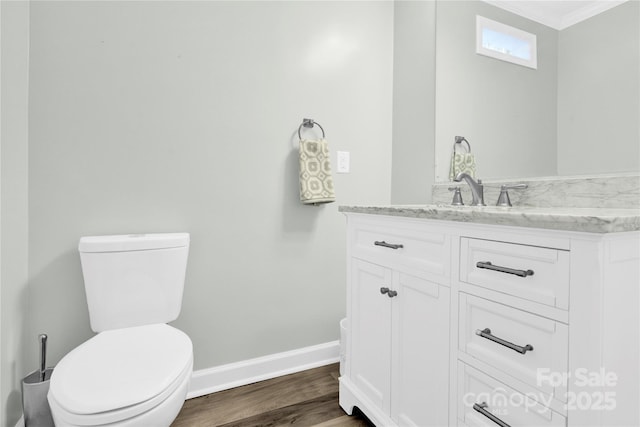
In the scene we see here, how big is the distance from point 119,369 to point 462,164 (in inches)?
66.6

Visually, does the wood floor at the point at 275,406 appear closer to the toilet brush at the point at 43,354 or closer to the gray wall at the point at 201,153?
the gray wall at the point at 201,153

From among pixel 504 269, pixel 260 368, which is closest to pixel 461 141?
pixel 504 269

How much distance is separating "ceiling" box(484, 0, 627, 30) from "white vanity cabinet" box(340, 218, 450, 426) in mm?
1043

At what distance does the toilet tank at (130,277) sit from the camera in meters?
1.26

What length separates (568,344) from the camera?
69 centimetres

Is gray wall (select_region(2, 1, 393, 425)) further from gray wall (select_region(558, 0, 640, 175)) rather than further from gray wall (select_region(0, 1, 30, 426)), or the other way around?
gray wall (select_region(558, 0, 640, 175))

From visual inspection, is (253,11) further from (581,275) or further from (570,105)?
(581,275)

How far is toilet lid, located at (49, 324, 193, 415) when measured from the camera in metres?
0.87

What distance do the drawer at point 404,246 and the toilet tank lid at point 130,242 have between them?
2.45ft

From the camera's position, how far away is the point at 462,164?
172 centimetres

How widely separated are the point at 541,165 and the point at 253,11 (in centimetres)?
152

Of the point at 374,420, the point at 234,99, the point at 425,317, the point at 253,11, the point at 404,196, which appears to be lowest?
the point at 374,420

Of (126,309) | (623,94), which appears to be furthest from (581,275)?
(126,309)

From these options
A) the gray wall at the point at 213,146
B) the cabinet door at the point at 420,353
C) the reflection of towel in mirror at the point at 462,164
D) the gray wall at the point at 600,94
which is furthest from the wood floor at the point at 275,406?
the gray wall at the point at 600,94
